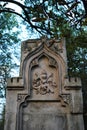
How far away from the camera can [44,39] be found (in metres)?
6.96

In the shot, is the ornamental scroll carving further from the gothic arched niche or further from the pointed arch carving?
the pointed arch carving

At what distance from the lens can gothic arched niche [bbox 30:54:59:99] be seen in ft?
20.6

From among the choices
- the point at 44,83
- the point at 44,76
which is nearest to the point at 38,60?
the point at 44,76

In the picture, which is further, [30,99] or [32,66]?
[32,66]

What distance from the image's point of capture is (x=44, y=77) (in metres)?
6.50

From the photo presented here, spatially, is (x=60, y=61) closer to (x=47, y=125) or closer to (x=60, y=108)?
(x=60, y=108)

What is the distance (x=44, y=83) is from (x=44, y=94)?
1.03ft

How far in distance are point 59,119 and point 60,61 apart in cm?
162

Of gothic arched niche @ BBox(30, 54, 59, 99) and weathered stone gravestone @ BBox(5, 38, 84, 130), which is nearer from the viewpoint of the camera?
weathered stone gravestone @ BBox(5, 38, 84, 130)

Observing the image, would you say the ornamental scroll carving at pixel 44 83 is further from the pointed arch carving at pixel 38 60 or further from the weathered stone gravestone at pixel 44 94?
the pointed arch carving at pixel 38 60

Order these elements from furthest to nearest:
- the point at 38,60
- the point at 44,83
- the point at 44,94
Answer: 1. the point at 38,60
2. the point at 44,83
3. the point at 44,94

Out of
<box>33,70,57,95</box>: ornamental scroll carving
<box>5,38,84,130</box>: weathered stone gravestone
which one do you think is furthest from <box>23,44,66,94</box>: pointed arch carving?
<box>33,70,57,95</box>: ornamental scroll carving

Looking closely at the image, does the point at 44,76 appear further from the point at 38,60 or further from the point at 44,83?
the point at 38,60

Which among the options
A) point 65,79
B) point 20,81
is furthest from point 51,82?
point 20,81
